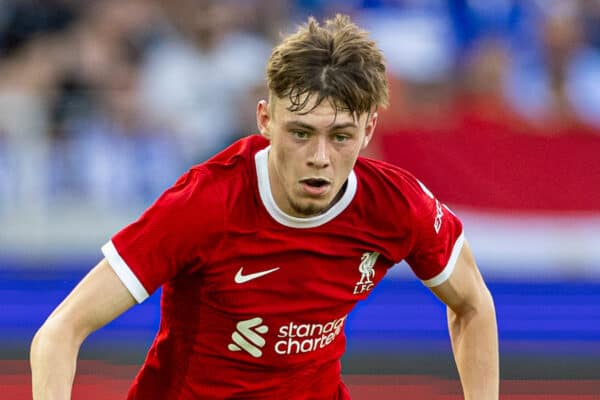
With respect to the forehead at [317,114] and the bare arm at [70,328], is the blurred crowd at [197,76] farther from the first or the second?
the bare arm at [70,328]

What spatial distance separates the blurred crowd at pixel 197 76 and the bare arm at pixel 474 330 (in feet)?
14.7

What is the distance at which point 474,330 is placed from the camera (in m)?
4.41

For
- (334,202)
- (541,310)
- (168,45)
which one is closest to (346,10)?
(168,45)

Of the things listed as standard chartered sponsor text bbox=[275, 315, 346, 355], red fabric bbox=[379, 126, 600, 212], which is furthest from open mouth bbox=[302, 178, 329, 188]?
red fabric bbox=[379, 126, 600, 212]

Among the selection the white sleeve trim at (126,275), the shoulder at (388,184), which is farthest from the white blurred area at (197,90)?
the white sleeve trim at (126,275)

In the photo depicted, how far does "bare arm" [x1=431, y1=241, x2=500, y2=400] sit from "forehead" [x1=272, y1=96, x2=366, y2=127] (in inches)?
34.7

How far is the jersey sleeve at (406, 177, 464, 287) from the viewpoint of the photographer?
13.6ft

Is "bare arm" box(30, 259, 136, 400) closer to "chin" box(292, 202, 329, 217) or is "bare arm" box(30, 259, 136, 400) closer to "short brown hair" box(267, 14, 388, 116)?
"chin" box(292, 202, 329, 217)

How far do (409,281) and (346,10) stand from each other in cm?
233

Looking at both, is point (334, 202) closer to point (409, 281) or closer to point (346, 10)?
point (409, 281)

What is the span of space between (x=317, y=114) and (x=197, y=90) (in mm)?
5460

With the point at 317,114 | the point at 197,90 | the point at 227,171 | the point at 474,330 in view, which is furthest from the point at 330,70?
the point at 197,90

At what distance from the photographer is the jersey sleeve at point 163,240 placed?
366cm

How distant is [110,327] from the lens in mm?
9000
